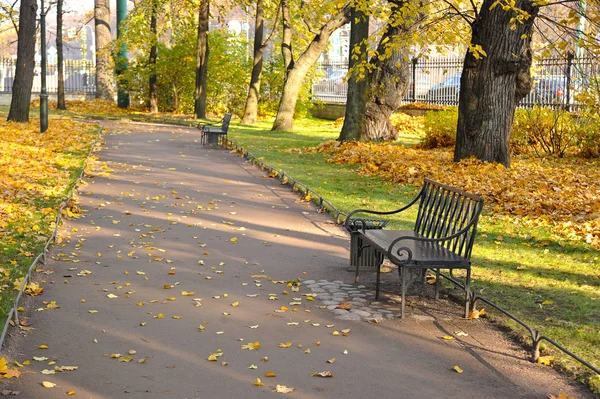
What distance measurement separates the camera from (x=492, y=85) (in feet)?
52.4

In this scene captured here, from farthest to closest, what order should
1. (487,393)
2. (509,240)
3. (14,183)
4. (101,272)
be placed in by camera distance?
1. (14,183)
2. (509,240)
3. (101,272)
4. (487,393)

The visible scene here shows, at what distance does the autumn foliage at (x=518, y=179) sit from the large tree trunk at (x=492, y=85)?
494 mm

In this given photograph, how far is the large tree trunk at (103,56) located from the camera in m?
43.5

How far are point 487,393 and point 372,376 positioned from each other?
0.77 metres

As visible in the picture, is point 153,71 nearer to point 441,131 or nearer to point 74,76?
point 74,76

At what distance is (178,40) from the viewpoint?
38281 millimetres

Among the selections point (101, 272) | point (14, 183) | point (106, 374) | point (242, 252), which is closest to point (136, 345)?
point (106, 374)

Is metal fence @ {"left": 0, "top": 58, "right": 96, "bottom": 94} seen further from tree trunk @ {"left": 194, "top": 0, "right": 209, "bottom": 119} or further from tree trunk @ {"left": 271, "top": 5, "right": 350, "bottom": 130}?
tree trunk @ {"left": 271, "top": 5, "right": 350, "bottom": 130}

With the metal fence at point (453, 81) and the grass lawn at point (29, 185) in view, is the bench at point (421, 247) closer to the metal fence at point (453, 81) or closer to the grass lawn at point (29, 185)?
the grass lawn at point (29, 185)

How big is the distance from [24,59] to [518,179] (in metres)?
17.6

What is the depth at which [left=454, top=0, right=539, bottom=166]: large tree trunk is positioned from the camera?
620 inches

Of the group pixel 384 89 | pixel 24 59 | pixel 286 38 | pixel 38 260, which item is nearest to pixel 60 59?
pixel 286 38

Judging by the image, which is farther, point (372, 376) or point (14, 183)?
point (14, 183)

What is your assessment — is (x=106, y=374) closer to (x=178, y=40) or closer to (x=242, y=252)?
(x=242, y=252)
